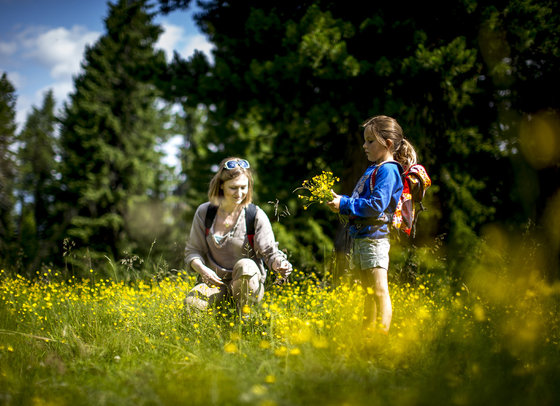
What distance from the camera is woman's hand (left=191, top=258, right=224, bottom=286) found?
3.21 metres

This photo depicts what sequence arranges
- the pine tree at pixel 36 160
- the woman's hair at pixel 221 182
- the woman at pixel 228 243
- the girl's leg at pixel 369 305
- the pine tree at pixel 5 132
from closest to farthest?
the girl's leg at pixel 369 305 → the woman at pixel 228 243 → the woman's hair at pixel 221 182 → the pine tree at pixel 5 132 → the pine tree at pixel 36 160

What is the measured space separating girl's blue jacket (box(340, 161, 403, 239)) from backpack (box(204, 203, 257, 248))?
92 cm

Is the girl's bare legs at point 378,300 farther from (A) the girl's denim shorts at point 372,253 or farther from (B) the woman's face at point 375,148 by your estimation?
(B) the woman's face at point 375,148

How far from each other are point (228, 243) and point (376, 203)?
138 cm

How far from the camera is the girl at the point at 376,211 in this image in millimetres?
2715

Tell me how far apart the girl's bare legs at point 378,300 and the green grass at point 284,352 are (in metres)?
0.11

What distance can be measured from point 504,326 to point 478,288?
3.82 ft

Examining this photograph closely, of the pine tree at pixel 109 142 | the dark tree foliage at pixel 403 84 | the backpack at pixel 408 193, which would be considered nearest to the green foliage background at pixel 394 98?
the dark tree foliage at pixel 403 84

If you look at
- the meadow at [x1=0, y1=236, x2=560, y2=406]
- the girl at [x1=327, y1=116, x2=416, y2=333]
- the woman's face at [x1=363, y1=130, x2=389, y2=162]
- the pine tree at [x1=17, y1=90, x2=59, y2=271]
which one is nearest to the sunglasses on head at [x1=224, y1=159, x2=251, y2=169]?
the girl at [x1=327, y1=116, x2=416, y2=333]

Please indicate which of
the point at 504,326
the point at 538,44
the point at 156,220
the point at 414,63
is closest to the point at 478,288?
the point at 504,326

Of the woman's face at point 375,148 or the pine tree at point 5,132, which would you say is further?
the pine tree at point 5,132

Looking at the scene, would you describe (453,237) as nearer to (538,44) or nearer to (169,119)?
(538,44)

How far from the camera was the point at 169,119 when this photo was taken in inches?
781

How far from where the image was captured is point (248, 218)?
135 inches
